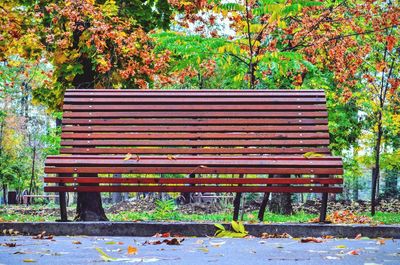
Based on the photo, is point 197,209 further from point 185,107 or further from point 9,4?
point 185,107

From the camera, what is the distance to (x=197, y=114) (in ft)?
18.4

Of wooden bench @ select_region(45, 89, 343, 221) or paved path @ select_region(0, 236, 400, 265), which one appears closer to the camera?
paved path @ select_region(0, 236, 400, 265)

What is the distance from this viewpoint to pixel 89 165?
472cm

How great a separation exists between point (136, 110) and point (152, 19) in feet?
14.7

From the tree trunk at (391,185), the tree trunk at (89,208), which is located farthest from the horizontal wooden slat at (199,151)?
the tree trunk at (391,185)

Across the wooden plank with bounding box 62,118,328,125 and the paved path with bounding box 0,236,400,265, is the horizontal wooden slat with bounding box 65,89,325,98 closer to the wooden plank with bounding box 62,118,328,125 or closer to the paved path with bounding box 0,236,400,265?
the wooden plank with bounding box 62,118,328,125

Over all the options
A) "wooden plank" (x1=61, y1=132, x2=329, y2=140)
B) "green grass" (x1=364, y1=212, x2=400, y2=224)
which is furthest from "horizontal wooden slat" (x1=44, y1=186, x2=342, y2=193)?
"green grass" (x1=364, y1=212, x2=400, y2=224)

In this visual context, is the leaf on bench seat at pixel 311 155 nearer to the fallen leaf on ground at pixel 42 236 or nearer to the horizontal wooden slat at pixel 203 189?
the horizontal wooden slat at pixel 203 189

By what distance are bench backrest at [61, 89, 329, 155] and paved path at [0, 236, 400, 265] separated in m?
1.17

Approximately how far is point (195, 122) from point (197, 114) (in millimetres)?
109

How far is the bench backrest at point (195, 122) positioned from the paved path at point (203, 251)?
117cm

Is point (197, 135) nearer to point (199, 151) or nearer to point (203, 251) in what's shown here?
point (199, 151)

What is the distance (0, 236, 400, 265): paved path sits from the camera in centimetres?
321

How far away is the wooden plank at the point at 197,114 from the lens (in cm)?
556
